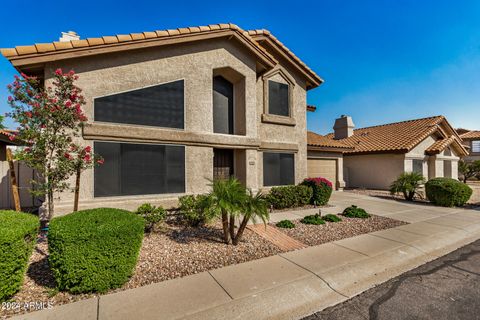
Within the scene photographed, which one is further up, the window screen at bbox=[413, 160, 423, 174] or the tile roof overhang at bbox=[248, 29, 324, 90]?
the tile roof overhang at bbox=[248, 29, 324, 90]

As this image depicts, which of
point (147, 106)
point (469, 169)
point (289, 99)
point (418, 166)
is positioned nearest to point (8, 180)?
point (147, 106)

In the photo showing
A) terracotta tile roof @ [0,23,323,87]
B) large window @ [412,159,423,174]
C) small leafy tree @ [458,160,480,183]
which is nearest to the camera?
terracotta tile roof @ [0,23,323,87]

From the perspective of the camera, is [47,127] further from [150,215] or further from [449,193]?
[449,193]

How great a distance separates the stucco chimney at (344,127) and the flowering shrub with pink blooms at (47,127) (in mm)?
21632

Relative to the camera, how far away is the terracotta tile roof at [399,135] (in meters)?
16.5

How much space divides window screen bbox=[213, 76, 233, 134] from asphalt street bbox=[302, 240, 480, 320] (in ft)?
25.7

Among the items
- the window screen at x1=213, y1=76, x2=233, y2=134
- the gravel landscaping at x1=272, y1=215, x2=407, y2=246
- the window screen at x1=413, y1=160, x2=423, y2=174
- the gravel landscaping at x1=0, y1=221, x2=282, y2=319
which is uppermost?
the window screen at x1=213, y1=76, x2=233, y2=134

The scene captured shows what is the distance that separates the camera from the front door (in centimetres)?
998

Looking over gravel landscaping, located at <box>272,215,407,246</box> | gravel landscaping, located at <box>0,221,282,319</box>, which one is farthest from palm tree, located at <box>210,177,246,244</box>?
gravel landscaping, located at <box>272,215,407,246</box>

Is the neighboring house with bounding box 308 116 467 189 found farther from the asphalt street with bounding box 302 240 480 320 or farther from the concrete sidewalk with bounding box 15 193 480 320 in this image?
the asphalt street with bounding box 302 240 480 320

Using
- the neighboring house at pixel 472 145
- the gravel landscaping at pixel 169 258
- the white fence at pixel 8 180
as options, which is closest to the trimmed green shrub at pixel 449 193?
the gravel landscaping at pixel 169 258

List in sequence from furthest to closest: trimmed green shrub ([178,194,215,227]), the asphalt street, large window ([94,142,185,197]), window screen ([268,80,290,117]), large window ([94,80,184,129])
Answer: window screen ([268,80,290,117]), large window ([94,80,184,129]), large window ([94,142,185,197]), trimmed green shrub ([178,194,215,227]), the asphalt street

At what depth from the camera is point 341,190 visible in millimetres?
16016

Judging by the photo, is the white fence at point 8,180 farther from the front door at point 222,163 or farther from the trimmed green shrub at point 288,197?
the trimmed green shrub at point 288,197
